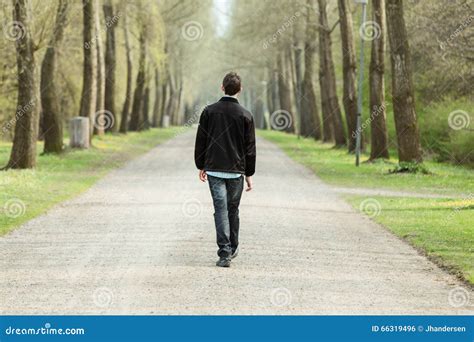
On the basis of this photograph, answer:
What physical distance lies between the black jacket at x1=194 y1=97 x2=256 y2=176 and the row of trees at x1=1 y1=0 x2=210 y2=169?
15401 millimetres

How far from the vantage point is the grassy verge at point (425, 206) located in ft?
44.3

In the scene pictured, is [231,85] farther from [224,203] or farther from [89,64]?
[89,64]

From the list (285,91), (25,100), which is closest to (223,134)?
(25,100)

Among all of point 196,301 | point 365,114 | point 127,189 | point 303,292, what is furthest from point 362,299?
point 365,114

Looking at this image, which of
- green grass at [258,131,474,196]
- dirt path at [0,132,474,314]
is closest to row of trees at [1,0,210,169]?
dirt path at [0,132,474,314]

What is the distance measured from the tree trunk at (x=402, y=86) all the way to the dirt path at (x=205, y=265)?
8849mm

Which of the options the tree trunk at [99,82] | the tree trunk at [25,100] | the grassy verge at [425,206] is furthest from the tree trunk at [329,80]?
the tree trunk at [25,100]

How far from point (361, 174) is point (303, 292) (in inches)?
740

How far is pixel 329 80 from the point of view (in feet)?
148

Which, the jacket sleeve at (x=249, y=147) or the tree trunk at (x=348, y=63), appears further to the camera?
the tree trunk at (x=348, y=63)

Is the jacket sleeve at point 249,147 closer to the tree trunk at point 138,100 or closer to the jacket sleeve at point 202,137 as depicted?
the jacket sleeve at point 202,137

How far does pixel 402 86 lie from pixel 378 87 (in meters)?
4.00

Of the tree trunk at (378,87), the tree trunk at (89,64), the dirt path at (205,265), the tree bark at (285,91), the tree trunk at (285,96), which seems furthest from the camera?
the tree trunk at (285,96)

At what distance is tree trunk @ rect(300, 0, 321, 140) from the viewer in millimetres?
50497
